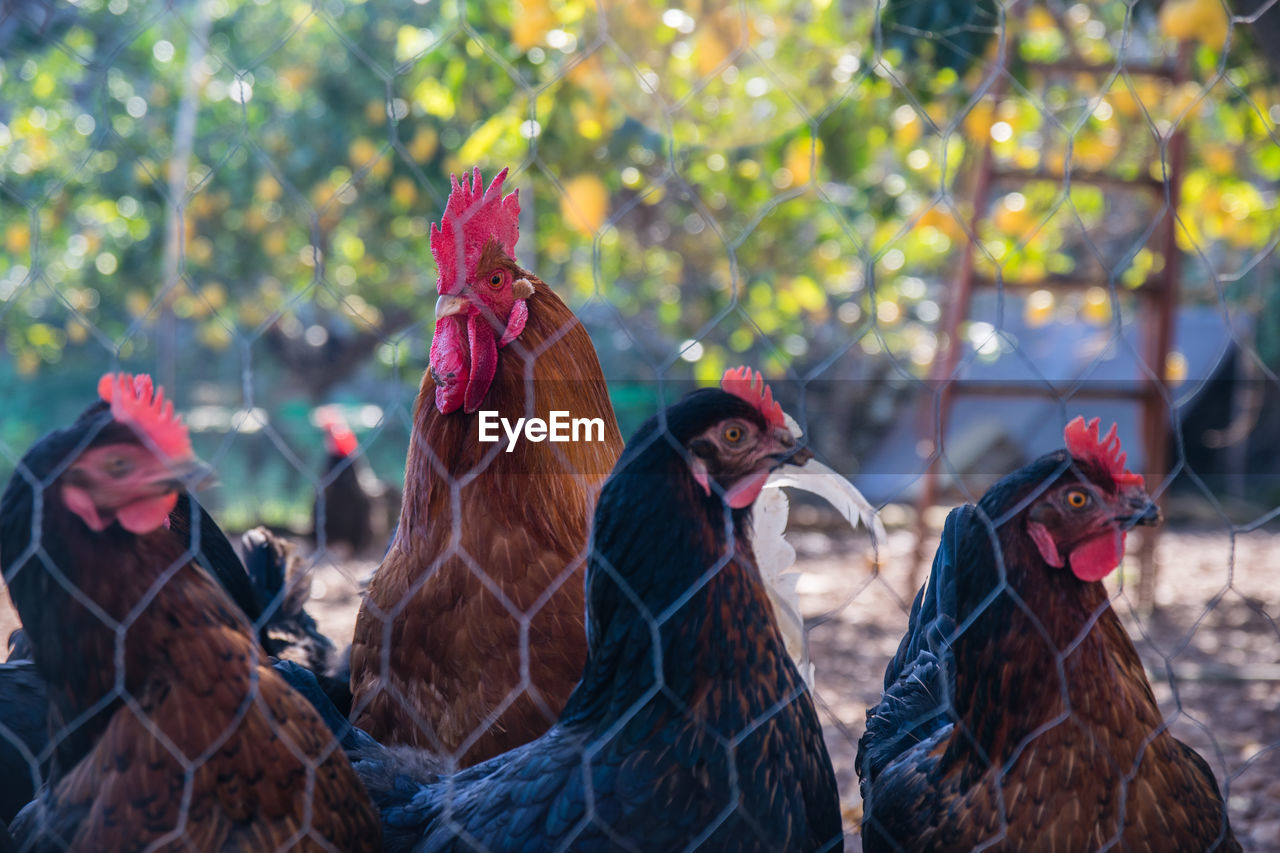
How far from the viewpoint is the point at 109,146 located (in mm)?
4648

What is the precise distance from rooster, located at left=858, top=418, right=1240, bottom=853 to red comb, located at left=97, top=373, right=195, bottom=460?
34.1 inches

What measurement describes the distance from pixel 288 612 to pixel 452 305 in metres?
0.68

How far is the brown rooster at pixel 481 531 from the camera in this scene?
1.26 meters

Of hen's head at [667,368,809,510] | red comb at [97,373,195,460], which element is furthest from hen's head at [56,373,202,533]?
hen's head at [667,368,809,510]

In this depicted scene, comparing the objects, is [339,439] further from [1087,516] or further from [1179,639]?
[1087,516]

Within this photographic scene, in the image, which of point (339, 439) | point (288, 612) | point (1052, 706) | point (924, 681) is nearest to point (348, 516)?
point (339, 439)

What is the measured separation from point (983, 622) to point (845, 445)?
16.2ft

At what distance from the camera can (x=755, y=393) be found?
112cm

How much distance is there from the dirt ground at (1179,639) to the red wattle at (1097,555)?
71 millimetres

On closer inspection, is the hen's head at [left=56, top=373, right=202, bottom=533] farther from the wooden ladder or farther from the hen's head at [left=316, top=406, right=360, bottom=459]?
the hen's head at [left=316, top=406, right=360, bottom=459]

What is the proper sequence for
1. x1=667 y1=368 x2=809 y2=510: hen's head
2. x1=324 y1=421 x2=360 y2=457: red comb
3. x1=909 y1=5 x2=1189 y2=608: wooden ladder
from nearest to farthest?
x1=667 y1=368 x2=809 y2=510: hen's head → x1=909 y1=5 x2=1189 y2=608: wooden ladder → x1=324 y1=421 x2=360 y2=457: red comb

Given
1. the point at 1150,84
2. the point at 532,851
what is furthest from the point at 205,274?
the point at 532,851

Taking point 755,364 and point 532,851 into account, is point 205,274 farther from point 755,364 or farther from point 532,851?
point 532,851

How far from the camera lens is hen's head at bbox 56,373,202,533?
93 centimetres
